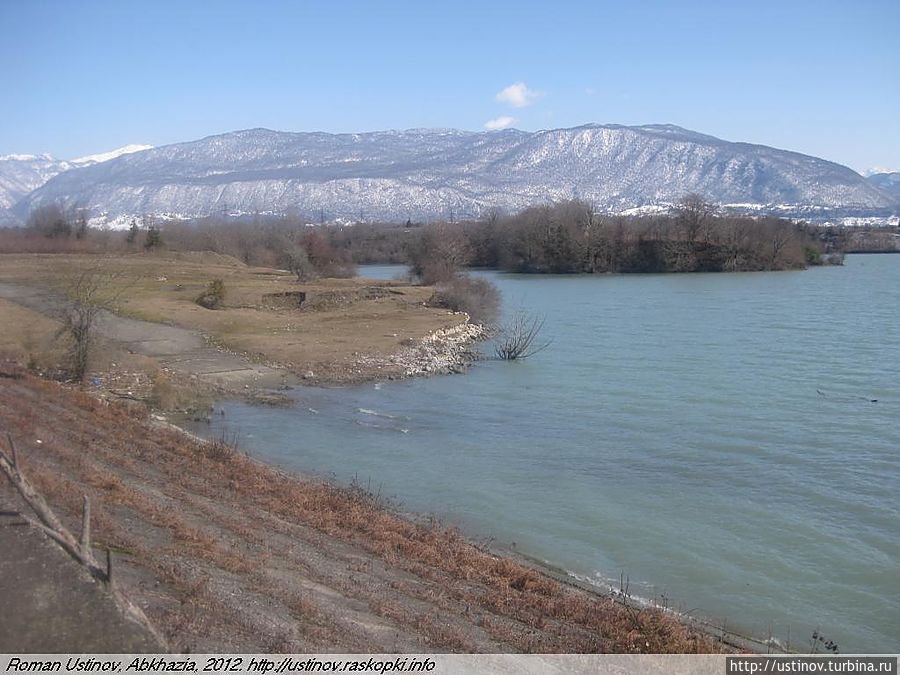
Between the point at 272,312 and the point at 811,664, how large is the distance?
37388mm

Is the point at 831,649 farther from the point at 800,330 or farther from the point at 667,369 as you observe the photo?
the point at 800,330

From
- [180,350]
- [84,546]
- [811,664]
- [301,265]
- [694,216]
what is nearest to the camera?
[84,546]

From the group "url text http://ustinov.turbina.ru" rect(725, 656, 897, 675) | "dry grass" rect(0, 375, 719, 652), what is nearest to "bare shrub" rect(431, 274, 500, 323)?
"dry grass" rect(0, 375, 719, 652)

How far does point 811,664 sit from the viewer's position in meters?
8.25

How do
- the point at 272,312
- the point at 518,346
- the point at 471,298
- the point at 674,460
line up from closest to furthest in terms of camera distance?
the point at 674,460, the point at 518,346, the point at 272,312, the point at 471,298

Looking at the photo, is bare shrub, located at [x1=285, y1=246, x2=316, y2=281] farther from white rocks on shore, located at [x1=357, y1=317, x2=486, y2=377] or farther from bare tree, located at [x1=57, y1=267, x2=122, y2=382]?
bare tree, located at [x1=57, y1=267, x2=122, y2=382]

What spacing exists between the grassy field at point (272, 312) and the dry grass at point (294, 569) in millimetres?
13493

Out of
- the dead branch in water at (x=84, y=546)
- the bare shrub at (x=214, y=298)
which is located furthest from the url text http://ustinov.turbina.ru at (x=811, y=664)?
the bare shrub at (x=214, y=298)

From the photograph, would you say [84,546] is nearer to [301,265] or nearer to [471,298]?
[471,298]

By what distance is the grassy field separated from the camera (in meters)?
29.5

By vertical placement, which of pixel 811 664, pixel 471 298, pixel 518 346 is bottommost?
pixel 811 664

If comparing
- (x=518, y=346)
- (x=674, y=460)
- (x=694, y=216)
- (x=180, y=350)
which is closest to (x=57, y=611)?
(x=674, y=460)

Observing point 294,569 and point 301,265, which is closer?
point 294,569

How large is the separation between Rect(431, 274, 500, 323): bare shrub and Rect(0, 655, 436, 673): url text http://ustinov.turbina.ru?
3632cm
